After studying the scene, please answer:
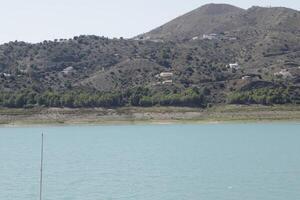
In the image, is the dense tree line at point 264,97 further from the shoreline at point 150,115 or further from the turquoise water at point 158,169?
the turquoise water at point 158,169

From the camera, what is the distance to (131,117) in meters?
153

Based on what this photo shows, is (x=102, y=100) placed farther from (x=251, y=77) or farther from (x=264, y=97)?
(x=251, y=77)

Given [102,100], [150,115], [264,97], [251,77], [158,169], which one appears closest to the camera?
[158,169]

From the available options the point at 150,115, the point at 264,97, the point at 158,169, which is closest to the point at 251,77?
the point at 264,97

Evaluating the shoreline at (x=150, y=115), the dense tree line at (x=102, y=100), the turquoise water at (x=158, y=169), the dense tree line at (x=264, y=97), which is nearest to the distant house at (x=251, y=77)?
the dense tree line at (x=264, y=97)

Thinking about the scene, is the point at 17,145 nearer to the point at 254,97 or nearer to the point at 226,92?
the point at 254,97

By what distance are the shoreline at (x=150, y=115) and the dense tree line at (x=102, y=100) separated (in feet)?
9.07

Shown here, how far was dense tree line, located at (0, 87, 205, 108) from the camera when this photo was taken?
16062 cm

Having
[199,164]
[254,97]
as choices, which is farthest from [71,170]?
[254,97]

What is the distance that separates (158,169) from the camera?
62.9 meters

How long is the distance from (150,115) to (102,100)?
1349cm

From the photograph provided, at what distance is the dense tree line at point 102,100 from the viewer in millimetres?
160625

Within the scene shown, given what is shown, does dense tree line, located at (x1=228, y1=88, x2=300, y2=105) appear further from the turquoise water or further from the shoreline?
the turquoise water

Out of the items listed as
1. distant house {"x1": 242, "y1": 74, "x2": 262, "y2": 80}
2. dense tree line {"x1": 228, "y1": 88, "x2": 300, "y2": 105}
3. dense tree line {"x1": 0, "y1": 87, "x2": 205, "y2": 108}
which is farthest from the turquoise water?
distant house {"x1": 242, "y1": 74, "x2": 262, "y2": 80}
